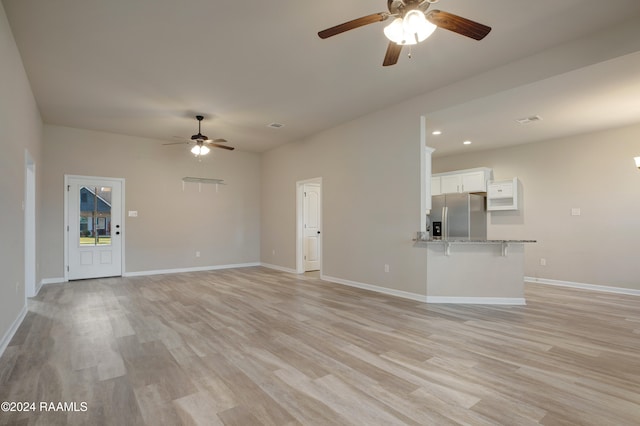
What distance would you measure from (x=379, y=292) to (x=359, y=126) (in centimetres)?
297

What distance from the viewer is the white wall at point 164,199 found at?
6293 millimetres

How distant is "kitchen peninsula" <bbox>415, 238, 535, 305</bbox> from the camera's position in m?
4.57

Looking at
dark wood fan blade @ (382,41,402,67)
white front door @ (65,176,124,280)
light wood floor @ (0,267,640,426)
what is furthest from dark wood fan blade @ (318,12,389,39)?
white front door @ (65,176,124,280)

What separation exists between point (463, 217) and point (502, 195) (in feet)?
2.96

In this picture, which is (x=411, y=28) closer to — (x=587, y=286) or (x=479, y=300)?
(x=479, y=300)

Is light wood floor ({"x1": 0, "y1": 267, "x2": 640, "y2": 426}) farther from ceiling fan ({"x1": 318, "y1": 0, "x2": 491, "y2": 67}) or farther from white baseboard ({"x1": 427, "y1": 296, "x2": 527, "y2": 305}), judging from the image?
ceiling fan ({"x1": 318, "y1": 0, "x2": 491, "y2": 67})

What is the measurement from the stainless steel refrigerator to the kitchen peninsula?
8.08 feet

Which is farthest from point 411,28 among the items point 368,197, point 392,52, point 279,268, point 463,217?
point 279,268

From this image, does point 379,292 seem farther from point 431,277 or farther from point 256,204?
point 256,204

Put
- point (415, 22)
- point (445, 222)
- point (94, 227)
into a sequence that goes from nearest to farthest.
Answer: point (415, 22)
point (94, 227)
point (445, 222)

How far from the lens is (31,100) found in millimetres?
4664

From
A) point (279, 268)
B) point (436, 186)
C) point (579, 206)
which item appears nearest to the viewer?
point (579, 206)

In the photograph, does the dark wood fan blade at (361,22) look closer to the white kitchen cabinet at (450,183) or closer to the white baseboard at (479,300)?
the white baseboard at (479,300)

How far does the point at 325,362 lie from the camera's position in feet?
8.86
